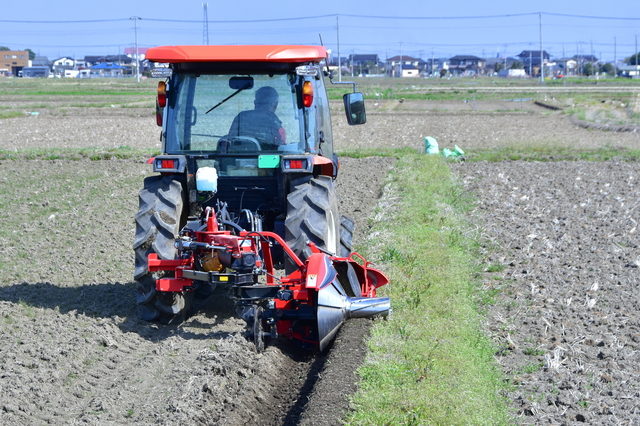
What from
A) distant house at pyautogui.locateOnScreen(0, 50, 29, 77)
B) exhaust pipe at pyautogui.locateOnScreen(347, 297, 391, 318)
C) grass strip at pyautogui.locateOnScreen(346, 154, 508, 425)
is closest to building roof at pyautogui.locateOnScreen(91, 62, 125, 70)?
distant house at pyautogui.locateOnScreen(0, 50, 29, 77)

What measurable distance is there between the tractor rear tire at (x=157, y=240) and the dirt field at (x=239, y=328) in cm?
22

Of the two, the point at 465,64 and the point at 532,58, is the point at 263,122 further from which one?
the point at 532,58

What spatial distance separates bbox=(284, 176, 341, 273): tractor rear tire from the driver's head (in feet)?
2.42

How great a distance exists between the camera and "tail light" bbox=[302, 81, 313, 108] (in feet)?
21.6

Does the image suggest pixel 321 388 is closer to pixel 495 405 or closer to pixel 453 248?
pixel 495 405

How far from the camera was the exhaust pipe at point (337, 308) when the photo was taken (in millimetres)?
5750

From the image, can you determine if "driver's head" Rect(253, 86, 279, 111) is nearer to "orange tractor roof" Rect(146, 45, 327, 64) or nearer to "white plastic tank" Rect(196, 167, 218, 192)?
"orange tractor roof" Rect(146, 45, 327, 64)

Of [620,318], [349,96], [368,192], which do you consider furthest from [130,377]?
[368,192]

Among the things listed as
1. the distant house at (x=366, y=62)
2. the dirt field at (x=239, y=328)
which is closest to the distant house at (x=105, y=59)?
the distant house at (x=366, y=62)

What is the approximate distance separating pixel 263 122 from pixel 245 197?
2.34ft

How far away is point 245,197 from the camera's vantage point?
22.5 feet

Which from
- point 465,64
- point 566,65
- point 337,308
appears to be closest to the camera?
point 337,308

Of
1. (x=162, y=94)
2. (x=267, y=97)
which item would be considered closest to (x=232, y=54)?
(x=267, y=97)

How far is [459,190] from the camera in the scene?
1428 cm
